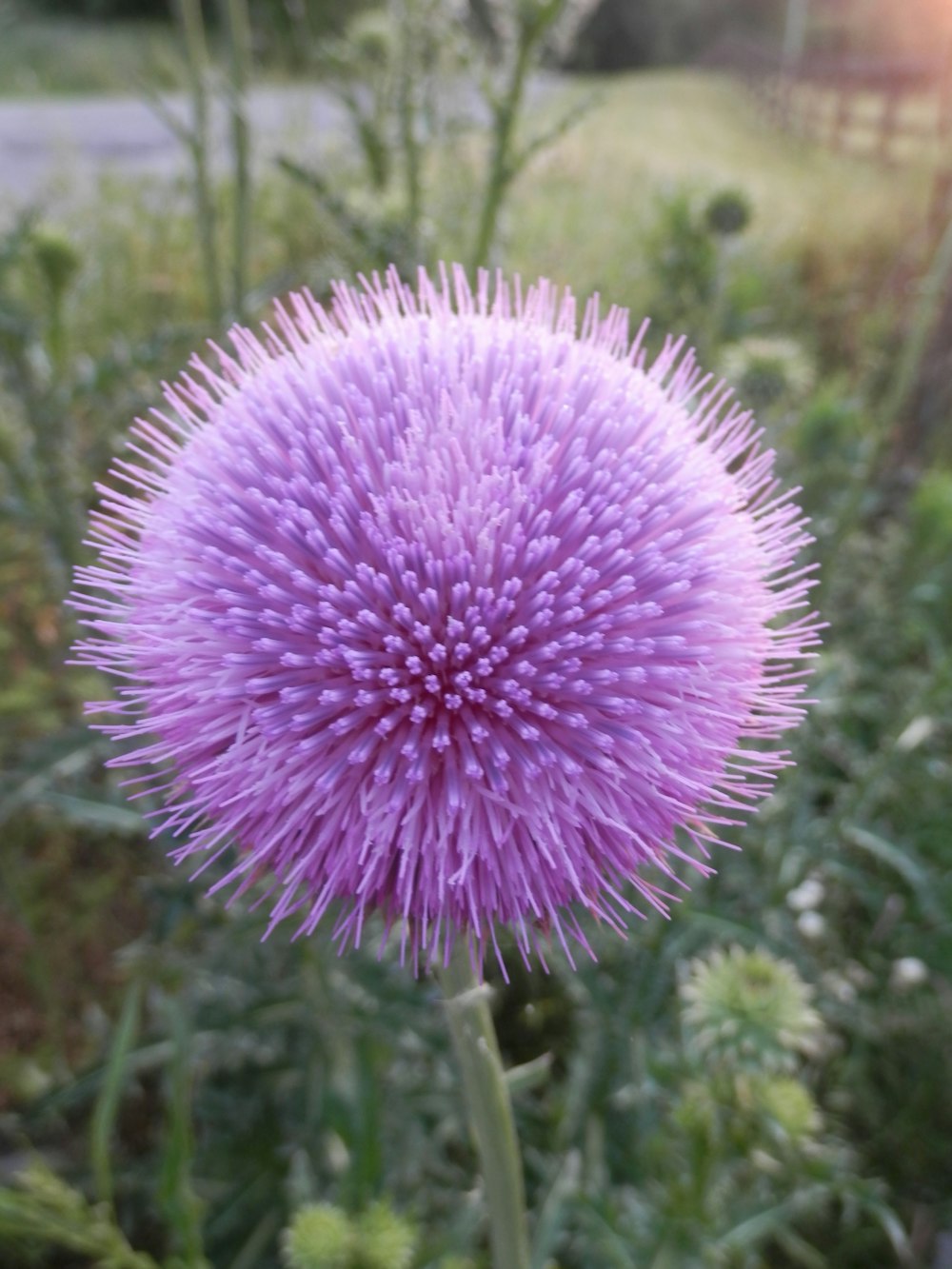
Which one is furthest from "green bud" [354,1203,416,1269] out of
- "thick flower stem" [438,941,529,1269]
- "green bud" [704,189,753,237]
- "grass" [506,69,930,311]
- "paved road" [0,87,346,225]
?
"paved road" [0,87,346,225]

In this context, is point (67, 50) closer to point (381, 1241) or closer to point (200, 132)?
point (200, 132)

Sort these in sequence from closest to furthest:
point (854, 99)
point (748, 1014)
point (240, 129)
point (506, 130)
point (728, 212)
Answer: point (748, 1014) → point (506, 130) → point (240, 129) → point (728, 212) → point (854, 99)

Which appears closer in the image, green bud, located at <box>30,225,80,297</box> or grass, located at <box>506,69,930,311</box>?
green bud, located at <box>30,225,80,297</box>

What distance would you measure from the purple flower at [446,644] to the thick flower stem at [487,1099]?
48 mm

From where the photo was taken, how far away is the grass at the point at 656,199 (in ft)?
17.2

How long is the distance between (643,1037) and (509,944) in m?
1.11

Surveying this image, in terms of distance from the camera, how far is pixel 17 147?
36.7 ft

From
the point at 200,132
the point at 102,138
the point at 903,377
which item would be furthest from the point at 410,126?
the point at 102,138

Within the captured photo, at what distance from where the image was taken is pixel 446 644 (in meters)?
1.16

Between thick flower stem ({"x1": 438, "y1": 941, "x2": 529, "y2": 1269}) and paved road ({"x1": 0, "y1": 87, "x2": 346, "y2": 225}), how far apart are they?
16.1 feet

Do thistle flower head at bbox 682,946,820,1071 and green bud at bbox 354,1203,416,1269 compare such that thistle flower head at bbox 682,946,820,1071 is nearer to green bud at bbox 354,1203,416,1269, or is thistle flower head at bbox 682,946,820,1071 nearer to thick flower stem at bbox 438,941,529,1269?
thick flower stem at bbox 438,941,529,1269

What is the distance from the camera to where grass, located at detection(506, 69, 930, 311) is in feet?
17.2

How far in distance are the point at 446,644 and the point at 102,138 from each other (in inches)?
518

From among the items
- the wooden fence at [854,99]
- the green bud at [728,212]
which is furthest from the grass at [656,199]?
the wooden fence at [854,99]
